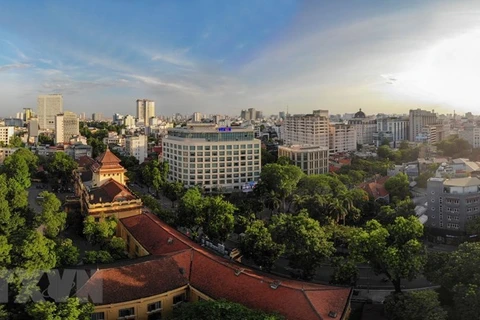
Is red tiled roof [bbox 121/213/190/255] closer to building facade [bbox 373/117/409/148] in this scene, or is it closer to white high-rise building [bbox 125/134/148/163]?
white high-rise building [bbox 125/134/148/163]

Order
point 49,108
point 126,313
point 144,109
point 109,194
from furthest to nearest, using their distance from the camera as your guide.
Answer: point 144,109 → point 49,108 → point 109,194 → point 126,313

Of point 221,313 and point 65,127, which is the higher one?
point 65,127

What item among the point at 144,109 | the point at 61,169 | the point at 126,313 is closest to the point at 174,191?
the point at 61,169

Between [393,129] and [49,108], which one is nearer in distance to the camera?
[393,129]

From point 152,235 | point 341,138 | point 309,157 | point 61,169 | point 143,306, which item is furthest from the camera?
point 341,138

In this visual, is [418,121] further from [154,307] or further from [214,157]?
A: [154,307]

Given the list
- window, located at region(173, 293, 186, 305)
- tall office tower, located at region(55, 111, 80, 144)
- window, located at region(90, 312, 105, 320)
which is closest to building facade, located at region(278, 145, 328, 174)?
window, located at region(173, 293, 186, 305)

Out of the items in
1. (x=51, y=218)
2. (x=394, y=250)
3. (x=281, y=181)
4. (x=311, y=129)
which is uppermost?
(x=311, y=129)
